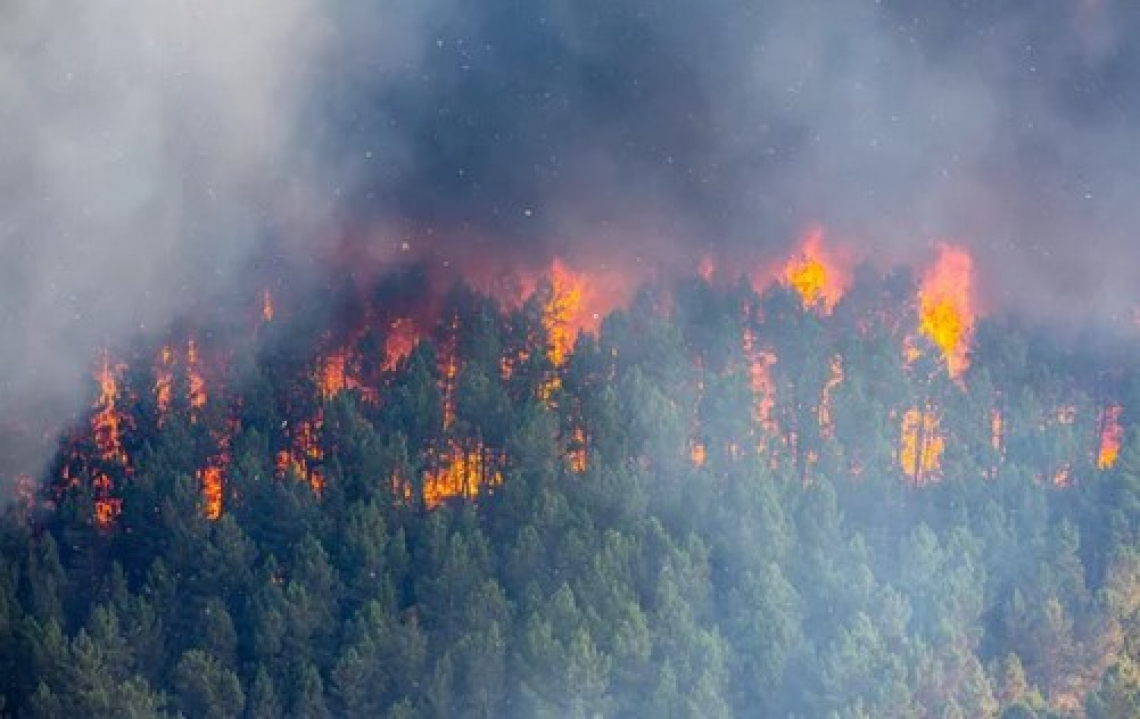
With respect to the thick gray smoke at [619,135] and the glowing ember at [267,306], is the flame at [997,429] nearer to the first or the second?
the thick gray smoke at [619,135]

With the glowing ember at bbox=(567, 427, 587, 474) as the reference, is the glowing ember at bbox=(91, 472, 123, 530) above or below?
below

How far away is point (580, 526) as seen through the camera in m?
46.6

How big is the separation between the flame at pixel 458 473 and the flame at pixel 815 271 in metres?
20.6

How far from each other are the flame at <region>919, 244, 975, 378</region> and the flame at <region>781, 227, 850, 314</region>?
3.37m

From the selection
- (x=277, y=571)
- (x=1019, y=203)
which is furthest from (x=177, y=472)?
(x=1019, y=203)

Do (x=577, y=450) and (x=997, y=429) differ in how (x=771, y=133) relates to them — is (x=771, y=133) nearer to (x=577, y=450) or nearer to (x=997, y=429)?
(x=997, y=429)

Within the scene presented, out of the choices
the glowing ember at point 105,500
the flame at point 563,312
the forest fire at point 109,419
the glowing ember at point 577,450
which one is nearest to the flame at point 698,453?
the glowing ember at point 577,450

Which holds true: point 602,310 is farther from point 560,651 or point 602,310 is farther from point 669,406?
point 560,651

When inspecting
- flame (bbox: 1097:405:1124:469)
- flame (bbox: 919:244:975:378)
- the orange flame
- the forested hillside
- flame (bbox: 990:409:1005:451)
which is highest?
flame (bbox: 919:244:975:378)

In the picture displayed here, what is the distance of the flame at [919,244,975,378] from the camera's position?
64.9m

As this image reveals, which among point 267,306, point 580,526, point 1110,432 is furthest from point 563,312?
point 1110,432

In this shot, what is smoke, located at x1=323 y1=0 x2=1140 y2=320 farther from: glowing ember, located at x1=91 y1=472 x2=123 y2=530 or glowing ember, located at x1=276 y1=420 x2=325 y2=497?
glowing ember, located at x1=91 y1=472 x2=123 y2=530

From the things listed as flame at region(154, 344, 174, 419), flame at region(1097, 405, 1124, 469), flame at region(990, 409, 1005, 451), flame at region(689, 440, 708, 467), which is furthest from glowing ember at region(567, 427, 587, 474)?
flame at region(1097, 405, 1124, 469)

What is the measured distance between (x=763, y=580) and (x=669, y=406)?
294 inches
